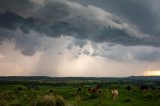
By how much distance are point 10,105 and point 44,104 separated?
9948 mm

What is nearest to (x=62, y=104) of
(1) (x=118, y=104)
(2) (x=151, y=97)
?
(1) (x=118, y=104)

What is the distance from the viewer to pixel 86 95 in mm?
66312

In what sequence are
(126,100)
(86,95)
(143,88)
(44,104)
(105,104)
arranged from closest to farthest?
(44,104), (105,104), (126,100), (86,95), (143,88)

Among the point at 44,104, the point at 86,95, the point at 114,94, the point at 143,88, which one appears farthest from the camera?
the point at 143,88

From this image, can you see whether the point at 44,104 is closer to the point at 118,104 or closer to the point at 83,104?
the point at 83,104

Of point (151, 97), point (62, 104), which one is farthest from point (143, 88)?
point (62, 104)

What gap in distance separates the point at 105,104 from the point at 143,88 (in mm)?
27753

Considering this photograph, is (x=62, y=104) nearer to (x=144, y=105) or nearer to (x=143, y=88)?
(x=144, y=105)

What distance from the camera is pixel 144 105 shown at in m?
52.0

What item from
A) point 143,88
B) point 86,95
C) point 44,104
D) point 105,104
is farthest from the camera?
point 143,88

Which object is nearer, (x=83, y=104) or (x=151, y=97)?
(x=83, y=104)

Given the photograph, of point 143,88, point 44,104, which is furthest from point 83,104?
point 143,88

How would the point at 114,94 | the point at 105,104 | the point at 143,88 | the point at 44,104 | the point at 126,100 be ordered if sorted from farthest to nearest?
the point at 143,88
the point at 114,94
the point at 126,100
the point at 105,104
the point at 44,104

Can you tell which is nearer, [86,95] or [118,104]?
[118,104]
